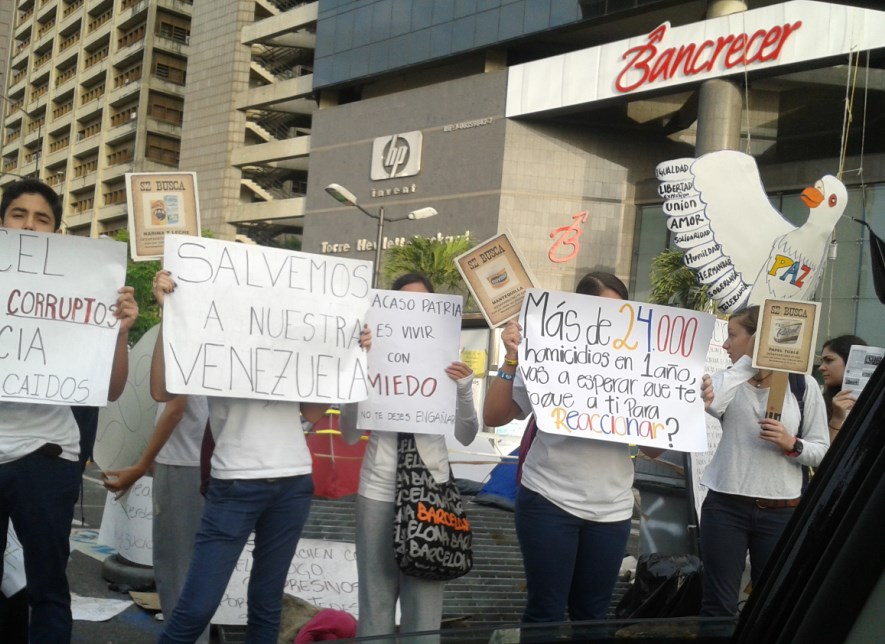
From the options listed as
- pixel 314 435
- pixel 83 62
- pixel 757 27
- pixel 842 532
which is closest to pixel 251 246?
pixel 314 435

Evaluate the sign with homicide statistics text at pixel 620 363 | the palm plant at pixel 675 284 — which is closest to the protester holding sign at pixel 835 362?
the sign with homicide statistics text at pixel 620 363

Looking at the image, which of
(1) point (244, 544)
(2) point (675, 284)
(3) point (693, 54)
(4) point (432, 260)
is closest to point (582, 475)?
(1) point (244, 544)

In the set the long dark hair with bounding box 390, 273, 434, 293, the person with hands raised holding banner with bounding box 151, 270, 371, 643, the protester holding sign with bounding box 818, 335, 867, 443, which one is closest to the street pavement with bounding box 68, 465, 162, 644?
the person with hands raised holding banner with bounding box 151, 270, 371, 643

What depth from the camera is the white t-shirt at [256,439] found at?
11.3 feet

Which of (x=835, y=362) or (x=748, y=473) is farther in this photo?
(x=835, y=362)

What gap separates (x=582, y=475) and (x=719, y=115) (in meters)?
26.8

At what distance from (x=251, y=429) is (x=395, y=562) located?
2.59 feet

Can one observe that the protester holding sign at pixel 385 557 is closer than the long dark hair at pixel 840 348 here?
Yes

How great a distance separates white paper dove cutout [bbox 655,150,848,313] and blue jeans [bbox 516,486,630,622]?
3003mm

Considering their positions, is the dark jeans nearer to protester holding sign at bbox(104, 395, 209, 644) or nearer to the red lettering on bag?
the red lettering on bag

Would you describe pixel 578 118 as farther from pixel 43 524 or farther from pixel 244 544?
pixel 43 524

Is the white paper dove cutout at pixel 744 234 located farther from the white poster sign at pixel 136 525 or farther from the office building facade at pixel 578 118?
the office building facade at pixel 578 118

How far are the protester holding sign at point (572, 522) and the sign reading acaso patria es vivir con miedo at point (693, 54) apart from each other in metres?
22.3

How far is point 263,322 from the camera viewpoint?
12.4 feet
